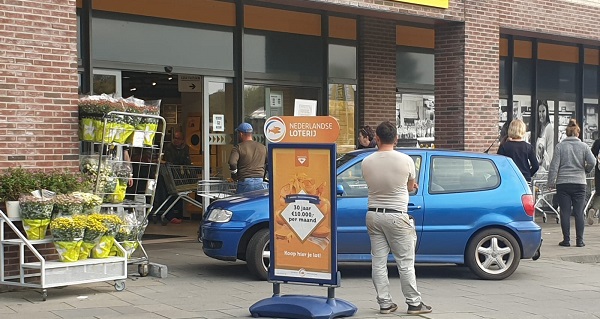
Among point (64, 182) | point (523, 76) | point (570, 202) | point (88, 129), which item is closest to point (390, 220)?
point (64, 182)

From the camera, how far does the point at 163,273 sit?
1066cm

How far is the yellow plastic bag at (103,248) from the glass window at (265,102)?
5.66 metres

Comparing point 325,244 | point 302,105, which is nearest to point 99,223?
point 325,244

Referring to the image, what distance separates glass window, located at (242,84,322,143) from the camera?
1513 centimetres

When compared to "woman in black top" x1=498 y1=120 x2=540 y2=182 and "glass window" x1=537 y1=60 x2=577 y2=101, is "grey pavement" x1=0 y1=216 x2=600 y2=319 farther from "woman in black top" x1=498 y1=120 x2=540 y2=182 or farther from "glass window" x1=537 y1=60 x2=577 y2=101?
"glass window" x1=537 y1=60 x2=577 y2=101

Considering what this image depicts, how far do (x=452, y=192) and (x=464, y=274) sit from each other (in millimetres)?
1232

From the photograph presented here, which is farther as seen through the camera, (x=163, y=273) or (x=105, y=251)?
(x=163, y=273)

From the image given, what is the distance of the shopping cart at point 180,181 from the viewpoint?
639 inches

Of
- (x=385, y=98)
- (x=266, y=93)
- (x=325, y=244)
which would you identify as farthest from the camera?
(x=385, y=98)

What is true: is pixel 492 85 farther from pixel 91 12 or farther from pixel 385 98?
pixel 91 12

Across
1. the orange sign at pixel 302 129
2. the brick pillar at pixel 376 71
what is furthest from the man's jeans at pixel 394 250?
the brick pillar at pixel 376 71

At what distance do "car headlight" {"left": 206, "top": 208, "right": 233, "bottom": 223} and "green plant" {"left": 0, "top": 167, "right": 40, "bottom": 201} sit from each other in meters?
2.07

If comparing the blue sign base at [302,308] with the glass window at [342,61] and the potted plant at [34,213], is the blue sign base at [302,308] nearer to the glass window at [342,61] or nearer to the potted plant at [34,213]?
the potted plant at [34,213]

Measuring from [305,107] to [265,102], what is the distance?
865 millimetres
